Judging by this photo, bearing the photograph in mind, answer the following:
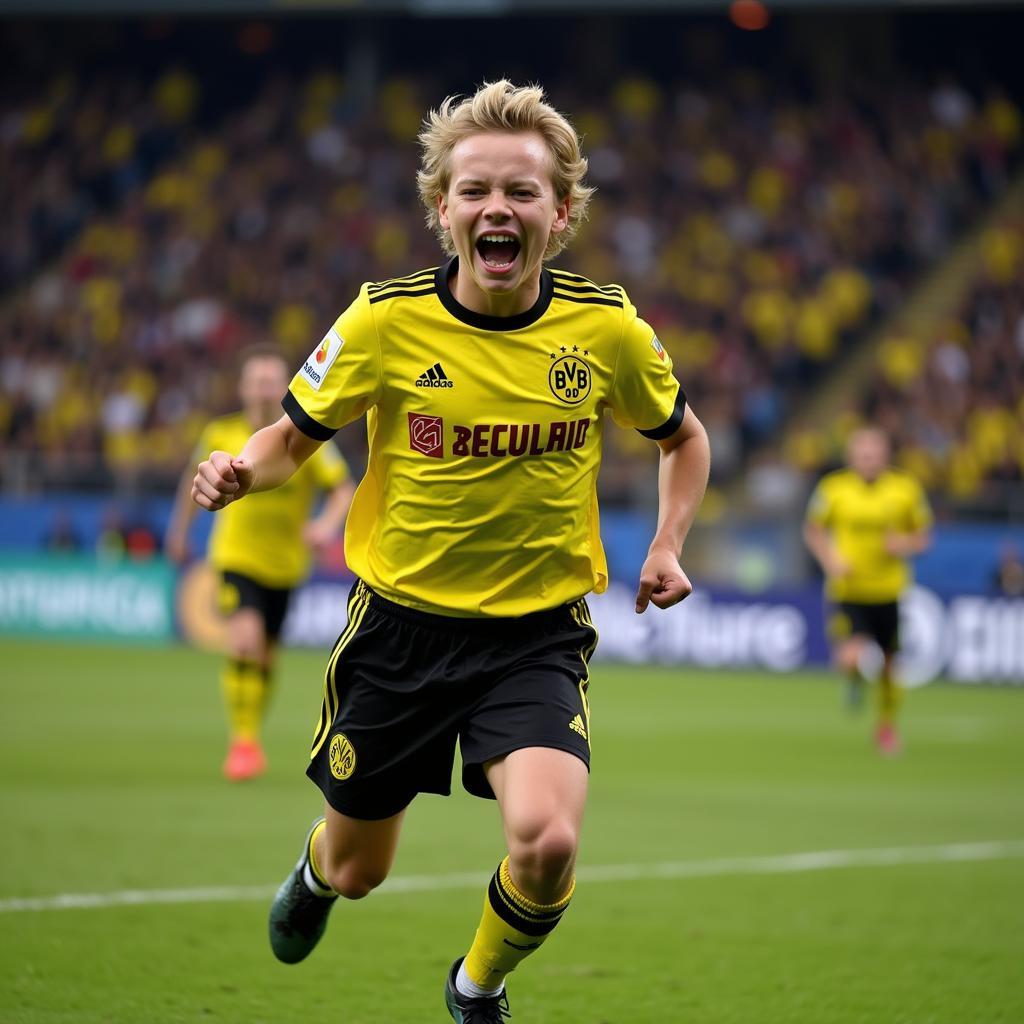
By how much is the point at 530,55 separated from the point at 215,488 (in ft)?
99.9

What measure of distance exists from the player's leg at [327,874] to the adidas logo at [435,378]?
1.24m

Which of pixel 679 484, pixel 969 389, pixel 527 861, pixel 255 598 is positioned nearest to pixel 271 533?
pixel 255 598

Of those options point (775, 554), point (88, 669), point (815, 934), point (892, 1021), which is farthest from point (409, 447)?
point (775, 554)

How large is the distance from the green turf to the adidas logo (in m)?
1.95

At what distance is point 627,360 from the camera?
5309 mm

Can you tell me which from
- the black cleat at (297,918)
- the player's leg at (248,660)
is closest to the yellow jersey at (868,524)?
the player's leg at (248,660)

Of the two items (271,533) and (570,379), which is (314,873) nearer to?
(570,379)

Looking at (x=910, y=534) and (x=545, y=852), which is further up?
(x=910, y=534)

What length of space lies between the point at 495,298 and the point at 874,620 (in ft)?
35.8

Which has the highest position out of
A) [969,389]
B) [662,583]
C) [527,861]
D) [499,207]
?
[969,389]

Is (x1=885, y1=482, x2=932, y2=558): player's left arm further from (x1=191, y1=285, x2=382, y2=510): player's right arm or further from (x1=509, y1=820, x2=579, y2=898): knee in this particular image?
(x1=509, y1=820, x2=579, y2=898): knee

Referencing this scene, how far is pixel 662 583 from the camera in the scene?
5055 mm

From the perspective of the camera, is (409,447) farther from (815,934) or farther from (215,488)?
(815,934)

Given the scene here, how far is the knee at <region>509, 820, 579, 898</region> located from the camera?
15.5ft
